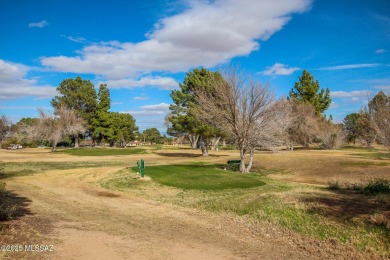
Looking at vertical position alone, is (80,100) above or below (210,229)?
above

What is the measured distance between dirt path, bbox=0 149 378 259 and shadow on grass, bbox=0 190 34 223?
330mm

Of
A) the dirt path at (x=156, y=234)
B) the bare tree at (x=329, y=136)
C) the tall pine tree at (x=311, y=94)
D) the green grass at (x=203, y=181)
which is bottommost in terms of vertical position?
the dirt path at (x=156, y=234)

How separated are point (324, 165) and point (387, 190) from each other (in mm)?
16831

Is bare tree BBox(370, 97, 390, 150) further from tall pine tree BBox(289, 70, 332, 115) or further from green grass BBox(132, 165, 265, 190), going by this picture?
tall pine tree BBox(289, 70, 332, 115)

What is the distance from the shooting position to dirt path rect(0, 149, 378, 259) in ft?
27.1

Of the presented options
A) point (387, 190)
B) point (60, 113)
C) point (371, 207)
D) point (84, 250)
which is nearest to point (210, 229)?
point (84, 250)

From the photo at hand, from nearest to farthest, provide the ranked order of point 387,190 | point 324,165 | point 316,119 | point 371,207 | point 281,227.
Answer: point 281,227
point 371,207
point 387,190
point 324,165
point 316,119

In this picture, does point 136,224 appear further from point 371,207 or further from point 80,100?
point 80,100

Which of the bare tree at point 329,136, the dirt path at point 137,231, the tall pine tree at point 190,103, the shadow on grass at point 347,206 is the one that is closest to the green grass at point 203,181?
the dirt path at point 137,231

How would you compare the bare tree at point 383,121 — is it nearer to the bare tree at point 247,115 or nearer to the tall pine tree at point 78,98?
the bare tree at point 247,115

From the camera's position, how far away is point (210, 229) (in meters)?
11.0

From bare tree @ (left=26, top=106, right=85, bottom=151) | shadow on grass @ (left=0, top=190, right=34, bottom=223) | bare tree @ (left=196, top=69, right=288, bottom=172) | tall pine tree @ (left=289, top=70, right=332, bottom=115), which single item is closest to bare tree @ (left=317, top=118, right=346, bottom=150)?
tall pine tree @ (left=289, top=70, right=332, bottom=115)

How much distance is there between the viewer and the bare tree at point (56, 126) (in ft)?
230

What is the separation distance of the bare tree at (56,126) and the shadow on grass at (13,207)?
188 ft
